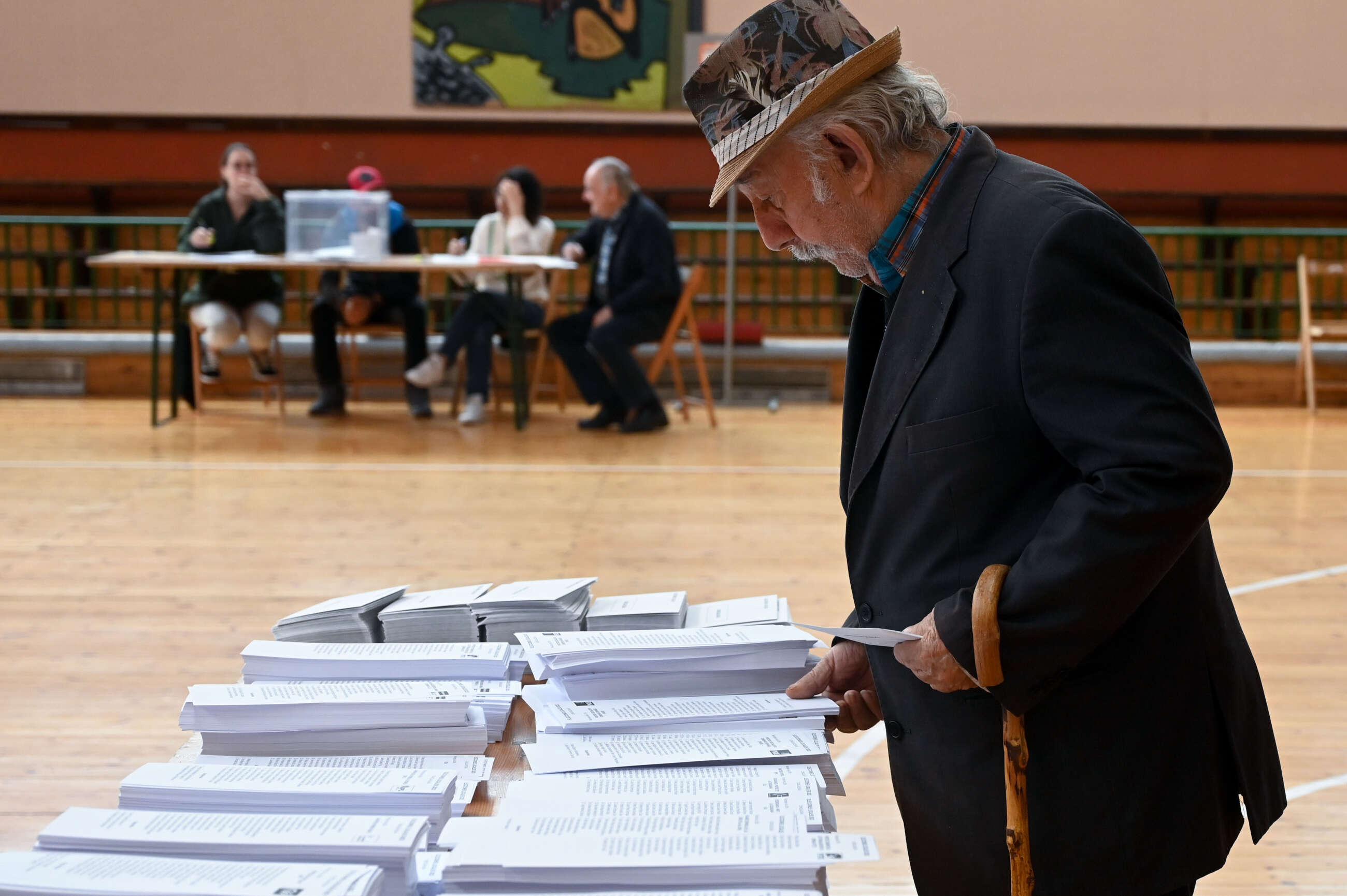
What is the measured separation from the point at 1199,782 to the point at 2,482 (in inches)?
211

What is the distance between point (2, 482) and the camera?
5457 mm

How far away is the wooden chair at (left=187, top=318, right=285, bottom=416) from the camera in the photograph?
7.55m

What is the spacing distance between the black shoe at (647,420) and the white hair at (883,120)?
19.2 feet

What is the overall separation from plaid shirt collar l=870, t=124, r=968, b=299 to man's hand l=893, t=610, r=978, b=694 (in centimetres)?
35

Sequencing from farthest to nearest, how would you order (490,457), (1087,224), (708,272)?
(708,272)
(490,457)
(1087,224)

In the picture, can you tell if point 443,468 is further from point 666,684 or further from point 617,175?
point 666,684

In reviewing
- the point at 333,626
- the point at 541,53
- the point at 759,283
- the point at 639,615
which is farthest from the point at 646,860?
the point at 541,53

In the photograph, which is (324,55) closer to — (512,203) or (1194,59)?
(512,203)

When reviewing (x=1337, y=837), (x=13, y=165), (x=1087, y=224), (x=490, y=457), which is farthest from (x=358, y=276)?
(x=1087, y=224)

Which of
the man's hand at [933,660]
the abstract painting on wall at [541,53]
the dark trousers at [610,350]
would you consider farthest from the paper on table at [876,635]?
the abstract painting on wall at [541,53]

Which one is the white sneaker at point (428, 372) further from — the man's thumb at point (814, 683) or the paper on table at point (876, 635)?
the paper on table at point (876, 635)

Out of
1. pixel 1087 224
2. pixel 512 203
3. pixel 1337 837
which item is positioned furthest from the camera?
pixel 512 203

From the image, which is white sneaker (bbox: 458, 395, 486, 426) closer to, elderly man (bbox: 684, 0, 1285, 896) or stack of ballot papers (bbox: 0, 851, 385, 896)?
elderly man (bbox: 684, 0, 1285, 896)

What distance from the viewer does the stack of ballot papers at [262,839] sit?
1074 millimetres
